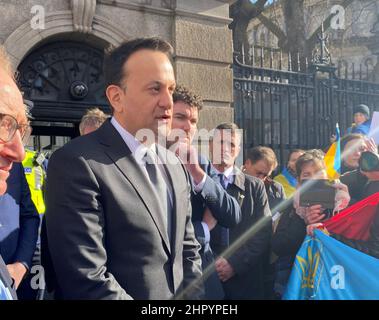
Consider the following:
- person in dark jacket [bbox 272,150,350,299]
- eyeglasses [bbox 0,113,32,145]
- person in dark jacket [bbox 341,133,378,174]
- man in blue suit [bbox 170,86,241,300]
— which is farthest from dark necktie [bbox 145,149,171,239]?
person in dark jacket [bbox 341,133,378,174]

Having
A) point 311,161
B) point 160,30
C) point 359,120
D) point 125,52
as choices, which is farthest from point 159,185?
point 359,120

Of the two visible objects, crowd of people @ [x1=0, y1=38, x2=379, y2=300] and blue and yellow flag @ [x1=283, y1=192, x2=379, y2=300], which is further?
blue and yellow flag @ [x1=283, y1=192, x2=379, y2=300]

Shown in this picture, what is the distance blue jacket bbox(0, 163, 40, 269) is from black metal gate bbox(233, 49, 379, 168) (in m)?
4.13

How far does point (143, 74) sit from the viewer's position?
212 centimetres

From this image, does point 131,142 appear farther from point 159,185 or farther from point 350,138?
point 350,138

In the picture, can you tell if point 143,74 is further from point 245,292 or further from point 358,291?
point 358,291

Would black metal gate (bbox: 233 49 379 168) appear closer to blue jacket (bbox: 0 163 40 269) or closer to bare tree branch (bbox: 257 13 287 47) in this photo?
blue jacket (bbox: 0 163 40 269)

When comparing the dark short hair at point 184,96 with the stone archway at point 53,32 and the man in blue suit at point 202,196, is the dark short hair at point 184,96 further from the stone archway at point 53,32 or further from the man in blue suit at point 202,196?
the stone archway at point 53,32

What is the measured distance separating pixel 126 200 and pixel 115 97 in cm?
53

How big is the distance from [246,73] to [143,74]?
489cm

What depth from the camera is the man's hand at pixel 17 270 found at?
279 cm

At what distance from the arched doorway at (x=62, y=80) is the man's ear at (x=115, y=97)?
3.25 m

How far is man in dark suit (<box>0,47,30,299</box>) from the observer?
1.42 meters

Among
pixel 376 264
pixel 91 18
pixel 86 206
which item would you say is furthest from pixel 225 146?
pixel 91 18
